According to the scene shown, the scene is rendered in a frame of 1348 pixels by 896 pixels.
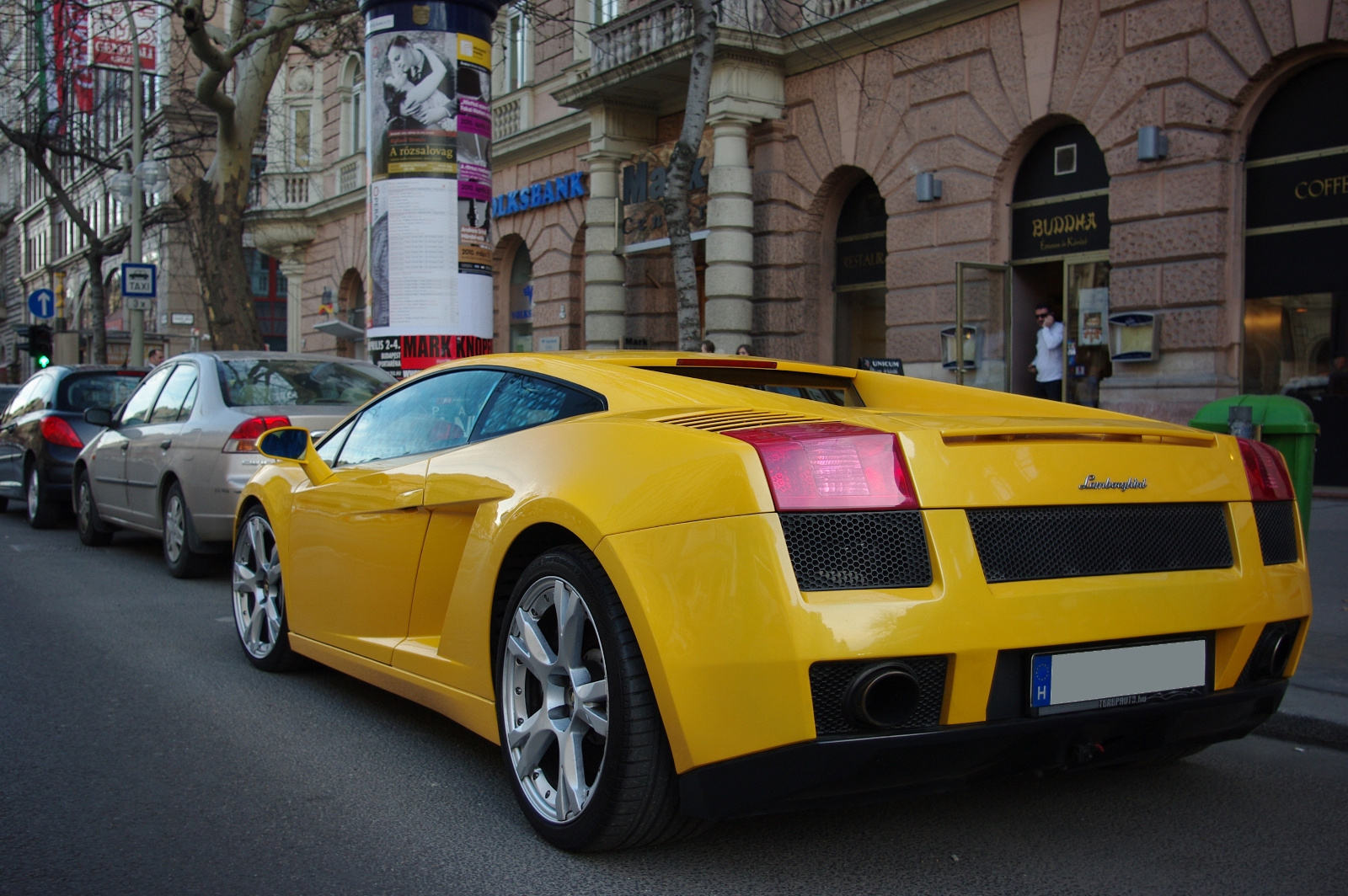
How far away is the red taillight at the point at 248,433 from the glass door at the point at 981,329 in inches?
344

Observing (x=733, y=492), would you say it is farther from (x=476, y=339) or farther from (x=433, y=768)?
(x=476, y=339)

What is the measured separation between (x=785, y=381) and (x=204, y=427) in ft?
16.8

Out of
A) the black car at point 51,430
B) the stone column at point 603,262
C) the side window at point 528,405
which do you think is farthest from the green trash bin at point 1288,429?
the stone column at point 603,262

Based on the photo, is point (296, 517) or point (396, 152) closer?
point (296, 517)

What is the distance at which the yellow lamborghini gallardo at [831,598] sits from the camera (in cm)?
262

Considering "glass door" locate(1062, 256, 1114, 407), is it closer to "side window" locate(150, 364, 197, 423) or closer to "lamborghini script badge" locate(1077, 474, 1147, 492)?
"side window" locate(150, 364, 197, 423)

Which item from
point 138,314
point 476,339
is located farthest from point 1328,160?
point 138,314

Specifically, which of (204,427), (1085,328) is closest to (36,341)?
(204,427)

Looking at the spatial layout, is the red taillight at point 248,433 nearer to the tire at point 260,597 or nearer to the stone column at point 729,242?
the tire at point 260,597

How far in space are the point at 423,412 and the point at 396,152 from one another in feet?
24.6

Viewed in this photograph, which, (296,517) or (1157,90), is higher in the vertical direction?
(1157,90)

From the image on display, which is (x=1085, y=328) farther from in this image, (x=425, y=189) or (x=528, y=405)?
(x=528, y=405)

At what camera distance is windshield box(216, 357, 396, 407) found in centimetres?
827

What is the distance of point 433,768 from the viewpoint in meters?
3.96
